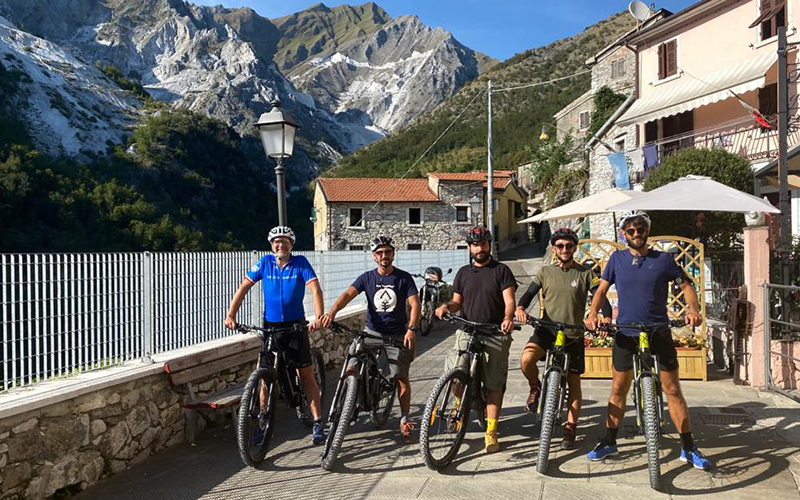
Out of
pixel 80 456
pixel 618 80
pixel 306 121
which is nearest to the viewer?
pixel 80 456

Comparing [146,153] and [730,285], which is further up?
[146,153]

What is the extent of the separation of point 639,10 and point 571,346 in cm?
2769

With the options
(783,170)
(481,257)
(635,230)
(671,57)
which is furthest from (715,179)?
(481,257)

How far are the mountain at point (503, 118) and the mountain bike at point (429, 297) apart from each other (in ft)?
169

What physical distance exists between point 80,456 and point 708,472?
14.1 feet

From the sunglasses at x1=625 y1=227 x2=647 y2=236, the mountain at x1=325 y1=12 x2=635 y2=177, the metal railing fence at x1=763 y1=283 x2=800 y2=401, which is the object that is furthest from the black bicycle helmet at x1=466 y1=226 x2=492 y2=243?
the mountain at x1=325 y1=12 x2=635 y2=177

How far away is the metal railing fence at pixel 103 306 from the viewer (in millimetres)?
3928

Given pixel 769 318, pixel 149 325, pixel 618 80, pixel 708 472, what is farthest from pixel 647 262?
pixel 618 80

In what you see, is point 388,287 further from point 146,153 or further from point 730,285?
point 146,153

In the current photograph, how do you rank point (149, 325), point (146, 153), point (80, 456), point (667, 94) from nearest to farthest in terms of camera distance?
point (80, 456)
point (149, 325)
point (667, 94)
point (146, 153)

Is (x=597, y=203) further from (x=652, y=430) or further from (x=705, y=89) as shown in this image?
(x=705, y=89)

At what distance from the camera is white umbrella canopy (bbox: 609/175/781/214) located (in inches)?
312

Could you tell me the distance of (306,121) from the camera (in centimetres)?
16888

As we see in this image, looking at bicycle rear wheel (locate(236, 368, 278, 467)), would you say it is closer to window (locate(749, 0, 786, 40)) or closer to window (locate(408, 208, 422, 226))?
window (locate(749, 0, 786, 40))
